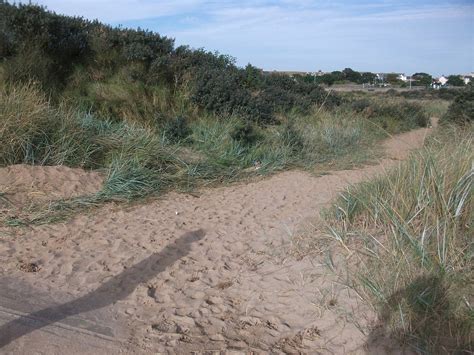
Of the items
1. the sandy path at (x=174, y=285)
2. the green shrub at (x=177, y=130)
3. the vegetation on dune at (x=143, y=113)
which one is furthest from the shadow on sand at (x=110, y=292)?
the green shrub at (x=177, y=130)

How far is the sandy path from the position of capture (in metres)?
4.13

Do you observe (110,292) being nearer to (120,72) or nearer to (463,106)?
(120,72)

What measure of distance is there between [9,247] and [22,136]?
9.75 feet

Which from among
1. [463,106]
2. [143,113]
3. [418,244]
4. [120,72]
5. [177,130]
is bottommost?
[418,244]

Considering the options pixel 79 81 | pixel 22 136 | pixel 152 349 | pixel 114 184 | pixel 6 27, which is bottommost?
pixel 152 349

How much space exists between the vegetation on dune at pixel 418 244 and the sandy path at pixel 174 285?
0.34 meters

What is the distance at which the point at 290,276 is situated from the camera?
5.23 meters

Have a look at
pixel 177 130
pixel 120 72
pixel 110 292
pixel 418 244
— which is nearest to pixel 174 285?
pixel 110 292

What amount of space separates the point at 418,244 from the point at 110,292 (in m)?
2.77

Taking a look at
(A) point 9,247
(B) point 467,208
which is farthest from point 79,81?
(B) point 467,208

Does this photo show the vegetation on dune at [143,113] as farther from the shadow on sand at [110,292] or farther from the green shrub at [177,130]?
the shadow on sand at [110,292]

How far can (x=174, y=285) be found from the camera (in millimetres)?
5223

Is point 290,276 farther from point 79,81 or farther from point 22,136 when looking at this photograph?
point 79,81

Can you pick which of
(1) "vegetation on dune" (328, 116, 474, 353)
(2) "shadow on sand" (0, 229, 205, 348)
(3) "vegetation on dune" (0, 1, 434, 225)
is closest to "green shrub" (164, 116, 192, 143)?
(3) "vegetation on dune" (0, 1, 434, 225)
